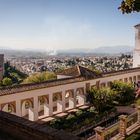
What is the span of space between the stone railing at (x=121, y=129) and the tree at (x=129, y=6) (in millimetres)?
7537

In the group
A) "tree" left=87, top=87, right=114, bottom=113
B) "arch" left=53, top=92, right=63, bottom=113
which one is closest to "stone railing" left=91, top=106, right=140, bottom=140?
"tree" left=87, top=87, right=114, bottom=113

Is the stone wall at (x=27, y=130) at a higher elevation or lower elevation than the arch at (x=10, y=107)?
higher

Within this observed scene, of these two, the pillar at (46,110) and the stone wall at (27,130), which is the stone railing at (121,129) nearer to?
the stone wall at (27,130)

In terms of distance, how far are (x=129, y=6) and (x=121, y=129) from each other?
963cm

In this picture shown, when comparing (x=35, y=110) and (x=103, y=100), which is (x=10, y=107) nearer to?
(x=35, y=110)

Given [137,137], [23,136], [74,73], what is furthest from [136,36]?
[23,136]

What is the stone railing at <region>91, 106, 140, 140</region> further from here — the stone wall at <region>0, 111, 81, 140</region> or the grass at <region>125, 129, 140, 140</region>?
the stone wall at <region>0, 111, 81, 140</region>

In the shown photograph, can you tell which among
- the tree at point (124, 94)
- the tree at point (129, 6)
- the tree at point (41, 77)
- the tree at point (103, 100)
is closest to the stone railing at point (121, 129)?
the tree at point (129, 6)

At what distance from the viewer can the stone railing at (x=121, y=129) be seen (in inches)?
643

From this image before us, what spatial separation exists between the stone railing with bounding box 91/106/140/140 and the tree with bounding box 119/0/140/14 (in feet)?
24.7

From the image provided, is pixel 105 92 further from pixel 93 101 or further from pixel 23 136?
pixel 23 136

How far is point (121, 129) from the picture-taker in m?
18.3

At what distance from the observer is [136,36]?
1949 inches

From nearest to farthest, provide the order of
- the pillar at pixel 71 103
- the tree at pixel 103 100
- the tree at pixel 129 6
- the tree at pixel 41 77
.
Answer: the tree at pixel 129 6
the tree at pixel 103 100
the pillar at pixel 71 103
the tree at pixel 41 77
